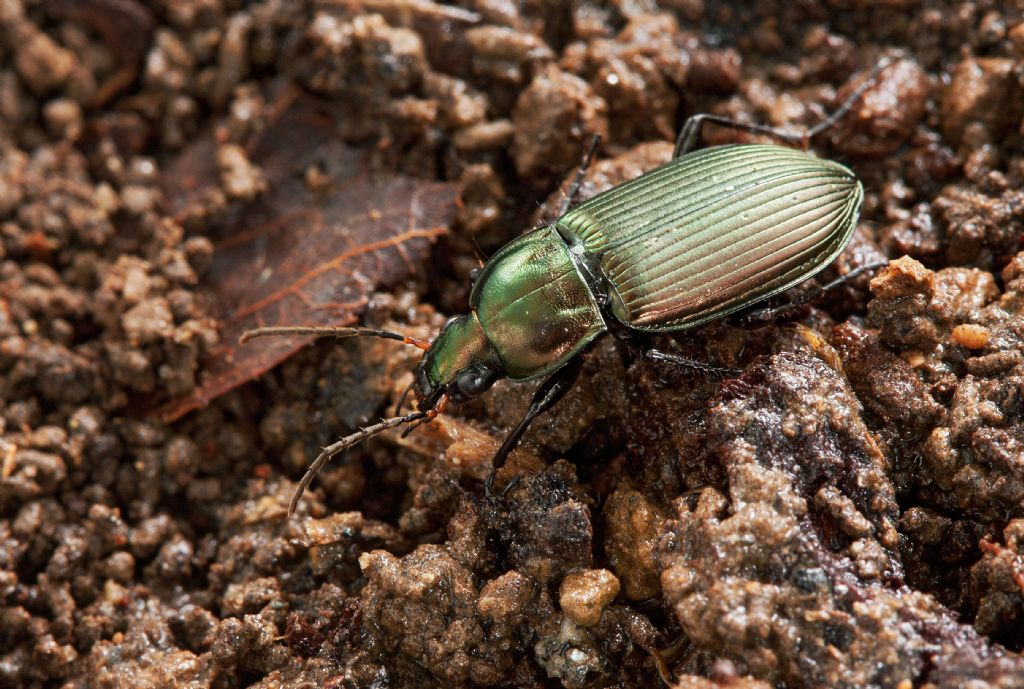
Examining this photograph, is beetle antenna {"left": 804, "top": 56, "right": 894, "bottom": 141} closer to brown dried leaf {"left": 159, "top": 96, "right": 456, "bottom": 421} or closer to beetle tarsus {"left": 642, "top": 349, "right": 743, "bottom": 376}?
beetle tarsus {"left": 642, "top": 349, "right": 743, "bottom": 376}

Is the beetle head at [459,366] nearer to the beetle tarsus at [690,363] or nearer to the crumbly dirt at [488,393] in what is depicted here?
the crumbly dirt at [488,393]

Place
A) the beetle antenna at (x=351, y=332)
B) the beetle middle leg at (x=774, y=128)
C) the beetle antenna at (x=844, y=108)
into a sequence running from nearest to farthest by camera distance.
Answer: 1. the beetle antenna at (x=351, y=332)
2. the beetle middle leg at (x=774, y=128)
3. the beetle antenna at (x=844, y=108)

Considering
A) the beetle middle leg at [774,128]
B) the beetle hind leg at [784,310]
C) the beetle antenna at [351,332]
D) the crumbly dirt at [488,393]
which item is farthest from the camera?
the beetle middle leg at [774,128]

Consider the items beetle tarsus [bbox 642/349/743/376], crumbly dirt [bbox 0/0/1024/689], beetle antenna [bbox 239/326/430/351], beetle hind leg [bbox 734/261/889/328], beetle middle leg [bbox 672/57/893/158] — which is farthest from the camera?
beetle middle leg [bbox 672/57/893/158]

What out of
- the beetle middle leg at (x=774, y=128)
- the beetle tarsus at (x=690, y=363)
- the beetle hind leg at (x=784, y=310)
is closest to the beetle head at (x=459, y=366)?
the beetle tarsus at (x=690, y=363)

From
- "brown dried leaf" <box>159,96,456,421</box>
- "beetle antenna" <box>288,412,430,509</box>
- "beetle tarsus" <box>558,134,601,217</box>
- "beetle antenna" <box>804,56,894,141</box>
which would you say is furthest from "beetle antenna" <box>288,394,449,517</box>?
"beetle antenna" <box>804,56,894,141</box>

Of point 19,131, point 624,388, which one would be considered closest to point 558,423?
point 624,388
